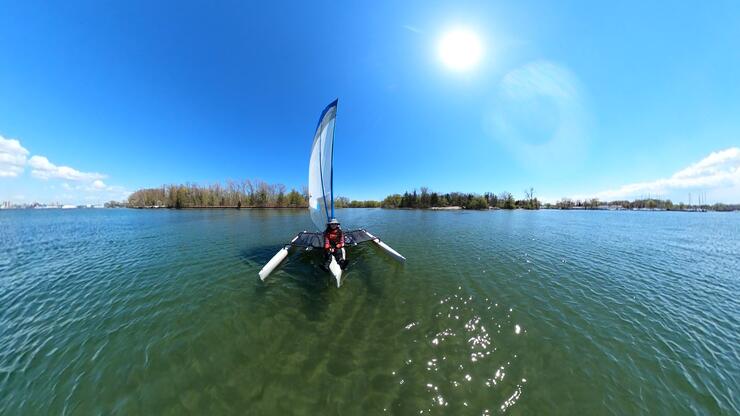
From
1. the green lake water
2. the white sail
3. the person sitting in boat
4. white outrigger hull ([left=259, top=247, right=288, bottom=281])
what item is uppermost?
the white sail

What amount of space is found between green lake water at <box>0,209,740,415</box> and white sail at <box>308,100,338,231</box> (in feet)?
10.6

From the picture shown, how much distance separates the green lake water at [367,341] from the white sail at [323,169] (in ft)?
10.6

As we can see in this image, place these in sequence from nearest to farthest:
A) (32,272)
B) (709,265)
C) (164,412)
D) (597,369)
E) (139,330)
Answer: (164,412)
(597,369)
(139,330)
(32,272)
(709,265)

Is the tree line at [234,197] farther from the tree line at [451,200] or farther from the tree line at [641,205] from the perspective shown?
the tree line at [641,205]

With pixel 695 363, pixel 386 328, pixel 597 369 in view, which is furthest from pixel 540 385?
pixel 695 363

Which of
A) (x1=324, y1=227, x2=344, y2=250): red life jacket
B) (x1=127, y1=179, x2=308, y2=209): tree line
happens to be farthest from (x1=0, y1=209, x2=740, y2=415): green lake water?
(x1=127, y1=179, x2=308, y2=209): tree line

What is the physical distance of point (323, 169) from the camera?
1170 cm

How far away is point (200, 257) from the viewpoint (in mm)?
12961

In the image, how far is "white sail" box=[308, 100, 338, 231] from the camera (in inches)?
440

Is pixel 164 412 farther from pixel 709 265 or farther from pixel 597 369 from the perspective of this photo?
pixel 709 265

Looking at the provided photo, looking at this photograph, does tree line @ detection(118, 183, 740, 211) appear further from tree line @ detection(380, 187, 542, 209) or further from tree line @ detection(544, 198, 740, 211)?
tree line @ detection(544, 198, 740, 211)

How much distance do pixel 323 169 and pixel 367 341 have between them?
866 cm

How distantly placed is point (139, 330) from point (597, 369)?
12004mm

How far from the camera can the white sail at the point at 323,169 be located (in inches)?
440
